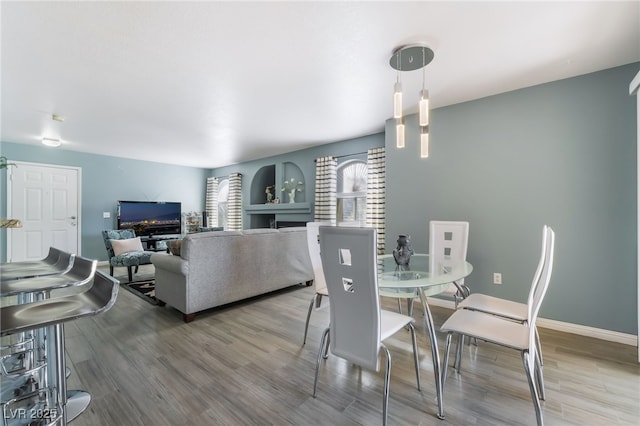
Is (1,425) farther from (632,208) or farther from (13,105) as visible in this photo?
(632,208)

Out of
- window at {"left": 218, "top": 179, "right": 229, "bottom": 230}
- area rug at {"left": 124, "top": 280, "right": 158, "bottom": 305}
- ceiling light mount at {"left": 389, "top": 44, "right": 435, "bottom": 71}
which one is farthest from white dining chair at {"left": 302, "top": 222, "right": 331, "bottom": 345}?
window at {"left": 218, "top": 179, "right": 229, "bottom": 230}

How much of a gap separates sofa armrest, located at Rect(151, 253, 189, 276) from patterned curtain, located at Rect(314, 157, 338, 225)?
2.60 meters

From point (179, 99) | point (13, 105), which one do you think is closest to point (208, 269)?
point (179, 99)

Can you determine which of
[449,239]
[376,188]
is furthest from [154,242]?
[449,239]

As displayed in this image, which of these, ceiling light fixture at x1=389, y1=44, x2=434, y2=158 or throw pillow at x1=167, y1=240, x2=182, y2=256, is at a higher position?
ceiling light fixture at x1=389, y1=44, x2=434, y2=158

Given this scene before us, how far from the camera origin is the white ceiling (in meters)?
1.67

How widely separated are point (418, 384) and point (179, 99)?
3.47 meters

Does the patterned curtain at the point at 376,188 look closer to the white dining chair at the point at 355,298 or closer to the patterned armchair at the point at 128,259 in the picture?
the white dining chair at the point at 355,298

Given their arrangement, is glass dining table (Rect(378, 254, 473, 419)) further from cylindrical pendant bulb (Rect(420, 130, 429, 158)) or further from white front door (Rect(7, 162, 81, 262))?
white front door (Rect(7, 162, 81, 262))

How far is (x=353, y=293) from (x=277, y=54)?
75.7 inches

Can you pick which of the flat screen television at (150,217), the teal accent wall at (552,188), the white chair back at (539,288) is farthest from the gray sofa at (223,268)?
the flat screen television at (150,217)

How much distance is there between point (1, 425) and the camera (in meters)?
1.19

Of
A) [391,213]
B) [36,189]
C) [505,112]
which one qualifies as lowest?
[391,213]

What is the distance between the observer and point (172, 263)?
2705 mm
